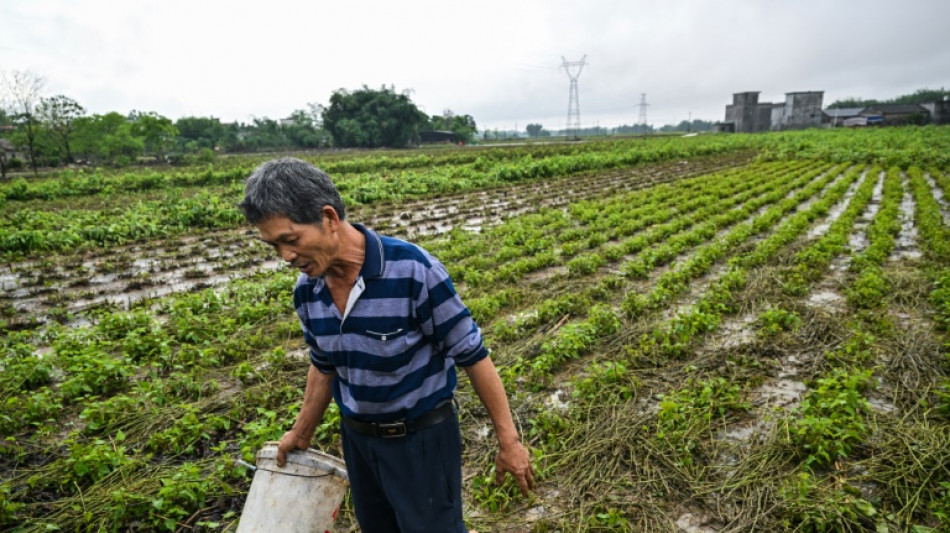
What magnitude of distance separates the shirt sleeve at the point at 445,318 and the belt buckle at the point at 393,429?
0.29 meters

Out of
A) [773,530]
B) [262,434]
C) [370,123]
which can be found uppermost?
[370,123]

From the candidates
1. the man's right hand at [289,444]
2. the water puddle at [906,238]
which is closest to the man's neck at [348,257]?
the man's right hand at [289,444]

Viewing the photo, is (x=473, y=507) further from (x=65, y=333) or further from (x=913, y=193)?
(x=913, y=193)

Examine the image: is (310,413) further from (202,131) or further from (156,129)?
(202,131)

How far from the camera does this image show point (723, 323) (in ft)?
18.3

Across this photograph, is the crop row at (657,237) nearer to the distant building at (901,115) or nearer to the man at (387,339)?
the man at (387,339)

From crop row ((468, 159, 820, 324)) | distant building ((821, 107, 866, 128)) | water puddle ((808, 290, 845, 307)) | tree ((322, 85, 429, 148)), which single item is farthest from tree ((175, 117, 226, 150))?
distant building ((821, 107, 866, 128))

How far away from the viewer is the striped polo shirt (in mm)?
1606

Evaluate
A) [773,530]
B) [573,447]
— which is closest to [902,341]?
[773,530]

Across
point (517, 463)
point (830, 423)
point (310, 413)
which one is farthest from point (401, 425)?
point (830, 423)

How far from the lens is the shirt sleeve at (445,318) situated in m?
1.64

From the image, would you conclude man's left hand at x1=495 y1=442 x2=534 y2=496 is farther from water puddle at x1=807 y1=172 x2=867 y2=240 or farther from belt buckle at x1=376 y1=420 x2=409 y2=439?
water puddle at x1=807 y1=172 x2=867 y2=240

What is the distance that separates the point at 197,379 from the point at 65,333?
84.1 inches

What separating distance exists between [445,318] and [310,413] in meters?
0.82
